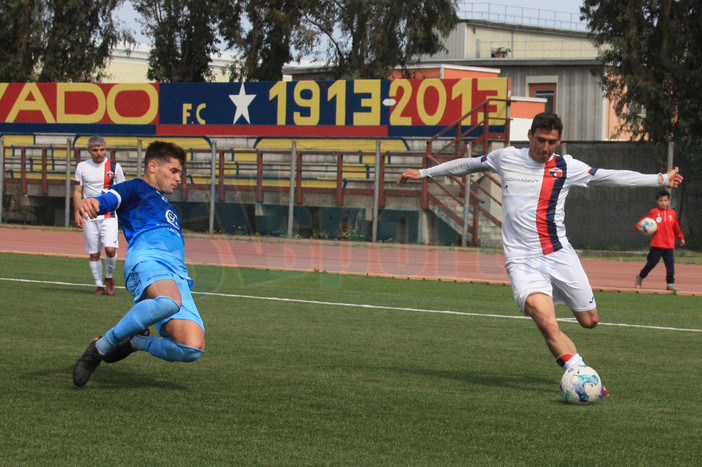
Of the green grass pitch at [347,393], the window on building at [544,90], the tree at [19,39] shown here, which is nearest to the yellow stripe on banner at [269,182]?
the tree at [19,39]

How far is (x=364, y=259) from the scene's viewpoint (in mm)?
22062

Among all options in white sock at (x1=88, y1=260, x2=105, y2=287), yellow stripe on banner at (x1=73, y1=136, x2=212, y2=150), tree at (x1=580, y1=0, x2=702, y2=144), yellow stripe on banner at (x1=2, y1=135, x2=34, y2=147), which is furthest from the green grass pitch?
yellow stripe on banner at (x1=2, y1=135, x2=34, y2=147)

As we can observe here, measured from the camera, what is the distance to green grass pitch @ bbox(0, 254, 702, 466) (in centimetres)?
525

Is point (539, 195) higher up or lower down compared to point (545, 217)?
higher up

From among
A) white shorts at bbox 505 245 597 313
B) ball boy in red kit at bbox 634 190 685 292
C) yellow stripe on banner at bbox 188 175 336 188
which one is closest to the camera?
white shorts at bbox 505 245 597 313

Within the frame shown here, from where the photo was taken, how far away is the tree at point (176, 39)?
140 ft

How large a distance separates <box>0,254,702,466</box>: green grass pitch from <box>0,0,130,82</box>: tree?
33.1 metres

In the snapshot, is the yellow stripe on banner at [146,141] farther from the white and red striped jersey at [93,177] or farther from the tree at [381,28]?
the white and red striped jersey at [93,177]

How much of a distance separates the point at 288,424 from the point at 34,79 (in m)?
41.0

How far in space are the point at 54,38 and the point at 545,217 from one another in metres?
39.8

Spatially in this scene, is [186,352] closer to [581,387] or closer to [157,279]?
[157,279]

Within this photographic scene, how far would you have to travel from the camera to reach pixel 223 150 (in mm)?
30969

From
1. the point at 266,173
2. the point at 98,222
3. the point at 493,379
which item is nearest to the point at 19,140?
the point at 266,173

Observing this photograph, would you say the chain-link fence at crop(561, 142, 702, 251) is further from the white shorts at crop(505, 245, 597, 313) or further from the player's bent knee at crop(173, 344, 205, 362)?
the player's bent knee at crop(173, 344, 205, 362)
